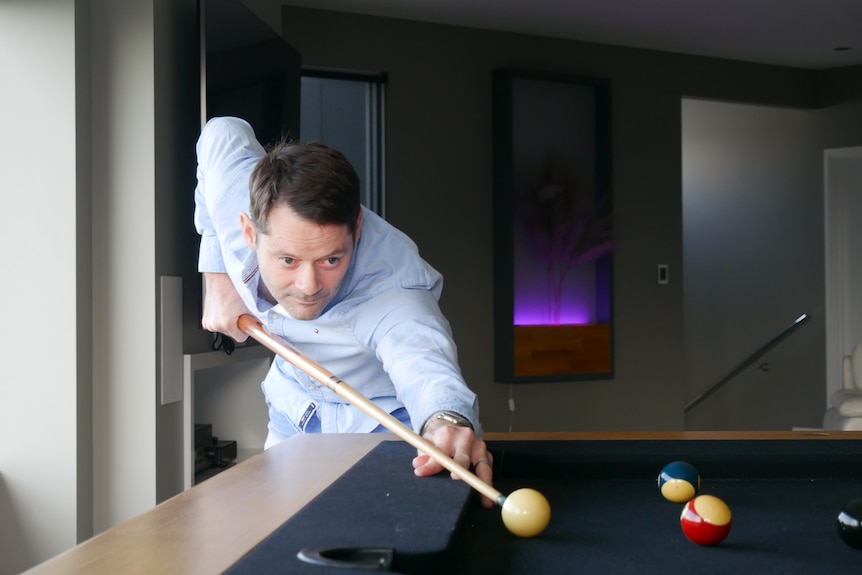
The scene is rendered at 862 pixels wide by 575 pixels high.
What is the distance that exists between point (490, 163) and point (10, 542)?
123 inches

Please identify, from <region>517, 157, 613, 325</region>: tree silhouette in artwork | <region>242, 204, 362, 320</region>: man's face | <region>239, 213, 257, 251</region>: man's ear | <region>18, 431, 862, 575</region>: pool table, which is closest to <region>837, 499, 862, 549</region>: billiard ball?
<region>18, 431, 862, 575</region>: pool table

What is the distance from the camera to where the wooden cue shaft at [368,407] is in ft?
4.22

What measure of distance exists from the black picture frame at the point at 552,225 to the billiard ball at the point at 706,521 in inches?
153

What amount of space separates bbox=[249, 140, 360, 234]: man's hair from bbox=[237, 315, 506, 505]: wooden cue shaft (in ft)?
0.80

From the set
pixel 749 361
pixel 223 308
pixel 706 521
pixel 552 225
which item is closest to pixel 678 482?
pixel 706 521

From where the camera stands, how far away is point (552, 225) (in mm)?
5207

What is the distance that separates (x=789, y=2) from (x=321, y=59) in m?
2.27

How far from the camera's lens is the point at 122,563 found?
0.98m

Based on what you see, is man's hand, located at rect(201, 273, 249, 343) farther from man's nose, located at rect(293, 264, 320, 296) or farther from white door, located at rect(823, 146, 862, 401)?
white door, located at rect(823, 146, 862, 401)

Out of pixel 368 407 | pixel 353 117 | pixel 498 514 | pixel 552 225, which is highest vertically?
pixel 353 117

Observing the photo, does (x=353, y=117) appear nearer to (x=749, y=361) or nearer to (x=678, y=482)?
(x=749, y=361)

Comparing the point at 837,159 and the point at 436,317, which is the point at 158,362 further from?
the point at 837,159

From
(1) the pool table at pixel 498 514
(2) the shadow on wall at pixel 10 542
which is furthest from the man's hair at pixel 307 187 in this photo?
(2) the shadow on wall at pixel 10 542

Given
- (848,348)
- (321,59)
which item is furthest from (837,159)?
(321,59)
